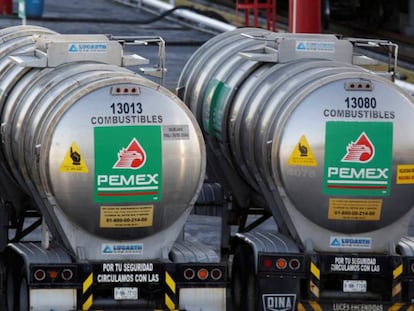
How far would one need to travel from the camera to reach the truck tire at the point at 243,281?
15281mm

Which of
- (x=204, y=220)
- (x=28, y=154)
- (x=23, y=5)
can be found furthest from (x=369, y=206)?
(x=23, y=5)

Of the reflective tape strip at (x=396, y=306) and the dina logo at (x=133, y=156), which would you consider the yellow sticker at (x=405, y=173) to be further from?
the dina logo at (x=133, y=156)

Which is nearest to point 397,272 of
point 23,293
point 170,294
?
point 170,294

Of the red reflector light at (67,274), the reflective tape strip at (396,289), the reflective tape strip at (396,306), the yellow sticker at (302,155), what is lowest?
the reflective tape strip at (396,306)

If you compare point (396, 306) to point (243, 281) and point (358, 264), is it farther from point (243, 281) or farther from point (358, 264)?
point (243, 281)

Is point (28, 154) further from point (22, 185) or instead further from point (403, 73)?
point (403, 73)

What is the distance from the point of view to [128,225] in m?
14.2

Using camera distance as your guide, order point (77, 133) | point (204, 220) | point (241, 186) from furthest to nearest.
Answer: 1. point (204, 220)
2. point (241, 186)
3. point (77, 133)

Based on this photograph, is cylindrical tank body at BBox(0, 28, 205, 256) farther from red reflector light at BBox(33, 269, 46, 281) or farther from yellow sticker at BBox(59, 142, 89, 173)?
red reflector light at BBox(33, 269, 46, 281)

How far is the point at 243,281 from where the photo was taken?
15609mm

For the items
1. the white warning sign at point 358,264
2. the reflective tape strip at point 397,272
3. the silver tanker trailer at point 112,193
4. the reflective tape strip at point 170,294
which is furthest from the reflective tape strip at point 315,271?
the reflective tape strip at point 170,294

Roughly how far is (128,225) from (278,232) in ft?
6.54

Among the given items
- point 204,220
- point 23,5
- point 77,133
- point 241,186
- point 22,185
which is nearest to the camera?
point 77,133

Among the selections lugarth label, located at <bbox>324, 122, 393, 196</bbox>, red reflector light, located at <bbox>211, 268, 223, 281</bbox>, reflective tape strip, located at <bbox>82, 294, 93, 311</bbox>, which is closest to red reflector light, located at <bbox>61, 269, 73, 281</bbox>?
reflective tape strip, located at <bbox>82, 294, 93, 311</bbox>
